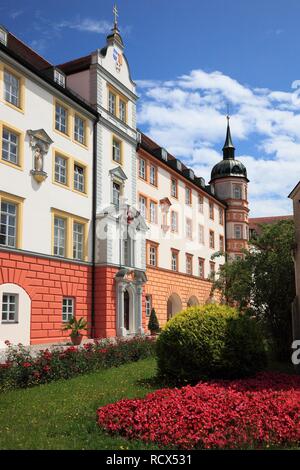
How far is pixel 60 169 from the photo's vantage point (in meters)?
23.4

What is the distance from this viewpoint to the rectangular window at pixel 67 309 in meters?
22.9

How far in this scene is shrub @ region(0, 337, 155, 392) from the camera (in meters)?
11.5

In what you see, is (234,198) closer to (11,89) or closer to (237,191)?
(237,191)

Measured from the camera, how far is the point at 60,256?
22.6m

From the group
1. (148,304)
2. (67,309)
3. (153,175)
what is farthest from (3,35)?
(148,304)

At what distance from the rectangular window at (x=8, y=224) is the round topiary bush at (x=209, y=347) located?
32.7 feet

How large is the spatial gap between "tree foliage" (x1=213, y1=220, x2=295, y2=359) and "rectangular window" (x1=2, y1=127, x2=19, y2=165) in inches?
403

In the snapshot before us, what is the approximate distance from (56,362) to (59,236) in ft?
36.5

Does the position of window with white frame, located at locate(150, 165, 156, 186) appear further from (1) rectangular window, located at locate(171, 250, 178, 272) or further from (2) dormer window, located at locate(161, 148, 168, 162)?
(1) rectangular window, located at locate(171, 250, 178, 272)

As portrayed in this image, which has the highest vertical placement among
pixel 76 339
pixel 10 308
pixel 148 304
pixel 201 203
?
pixel 201 203

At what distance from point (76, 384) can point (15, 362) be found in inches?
62.6

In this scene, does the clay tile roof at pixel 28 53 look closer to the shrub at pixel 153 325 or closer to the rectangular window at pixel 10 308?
the rectangular window at pixel 10 308

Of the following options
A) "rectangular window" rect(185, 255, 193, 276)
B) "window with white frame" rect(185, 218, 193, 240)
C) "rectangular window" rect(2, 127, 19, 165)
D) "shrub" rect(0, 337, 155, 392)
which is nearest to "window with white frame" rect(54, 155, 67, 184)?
"rectangular window" rect(2, 127, 19, 165)
